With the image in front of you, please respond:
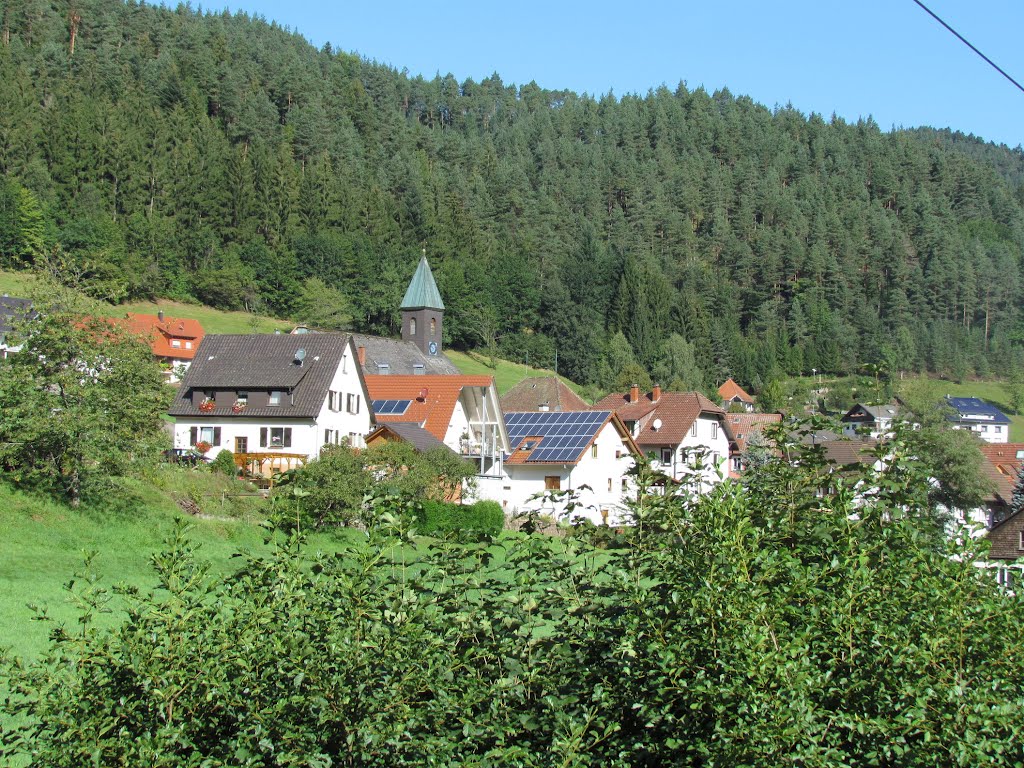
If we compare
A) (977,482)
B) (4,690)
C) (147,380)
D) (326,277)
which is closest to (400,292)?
(326,277)

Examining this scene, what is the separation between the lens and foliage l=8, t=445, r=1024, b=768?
6.01 metres

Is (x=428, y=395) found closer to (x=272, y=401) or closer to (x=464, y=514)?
(x=272, y=401)

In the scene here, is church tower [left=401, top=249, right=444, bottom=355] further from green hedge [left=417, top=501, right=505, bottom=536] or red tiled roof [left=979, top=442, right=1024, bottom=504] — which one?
green hedge [left=417, top=501, right=505, bottom=536]

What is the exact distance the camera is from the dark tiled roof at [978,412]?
110 metres

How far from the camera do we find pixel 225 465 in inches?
1527

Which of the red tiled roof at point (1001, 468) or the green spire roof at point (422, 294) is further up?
the green spire roof at point (422, 294)

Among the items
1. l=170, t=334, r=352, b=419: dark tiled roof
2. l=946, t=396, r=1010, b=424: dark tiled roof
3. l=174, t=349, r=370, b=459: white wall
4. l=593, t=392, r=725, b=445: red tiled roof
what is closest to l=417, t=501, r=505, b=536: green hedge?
l=174, t=349, r=370, b=459: white wall

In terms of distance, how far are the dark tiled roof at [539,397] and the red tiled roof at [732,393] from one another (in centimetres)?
4840

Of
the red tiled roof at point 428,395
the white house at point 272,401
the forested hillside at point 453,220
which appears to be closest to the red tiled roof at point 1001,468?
the red tiled roof at point 428,395

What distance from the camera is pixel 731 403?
114125 millimetres

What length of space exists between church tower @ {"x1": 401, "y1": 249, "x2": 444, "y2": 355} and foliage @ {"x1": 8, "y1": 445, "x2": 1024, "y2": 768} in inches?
3145

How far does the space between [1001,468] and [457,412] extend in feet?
116

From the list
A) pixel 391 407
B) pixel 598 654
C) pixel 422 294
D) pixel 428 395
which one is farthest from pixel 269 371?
pixel 422 294

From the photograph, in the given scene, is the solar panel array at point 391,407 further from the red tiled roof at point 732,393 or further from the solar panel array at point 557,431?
the red tiled roof at point 732,393
